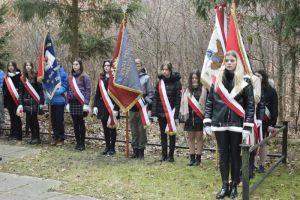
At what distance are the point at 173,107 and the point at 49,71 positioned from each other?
135 inches

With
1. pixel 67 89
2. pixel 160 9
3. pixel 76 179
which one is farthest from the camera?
pixel 160 9

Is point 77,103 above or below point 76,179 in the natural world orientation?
above

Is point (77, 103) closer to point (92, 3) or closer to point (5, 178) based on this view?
point (5, 178)

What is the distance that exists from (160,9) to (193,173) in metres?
11.0

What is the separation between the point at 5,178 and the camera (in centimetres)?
787

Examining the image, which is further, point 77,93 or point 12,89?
point 12,89

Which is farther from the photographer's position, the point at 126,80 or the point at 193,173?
the point at 126,80

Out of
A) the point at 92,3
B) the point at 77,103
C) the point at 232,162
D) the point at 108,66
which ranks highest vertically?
the point at 92,3

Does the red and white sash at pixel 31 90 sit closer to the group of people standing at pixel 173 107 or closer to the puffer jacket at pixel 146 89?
the group of people standing at pixel 173 107

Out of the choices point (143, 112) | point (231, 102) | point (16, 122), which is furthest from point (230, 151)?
point (16, 122)

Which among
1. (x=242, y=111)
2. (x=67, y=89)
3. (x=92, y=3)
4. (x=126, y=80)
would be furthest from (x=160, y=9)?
(x=242, y=111)

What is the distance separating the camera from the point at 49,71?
1059 centimetres

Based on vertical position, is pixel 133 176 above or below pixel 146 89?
below

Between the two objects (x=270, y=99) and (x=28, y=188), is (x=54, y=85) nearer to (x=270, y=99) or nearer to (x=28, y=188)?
(x=28, y=188)
